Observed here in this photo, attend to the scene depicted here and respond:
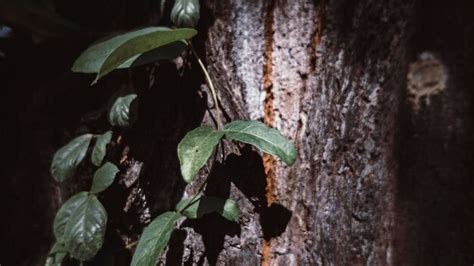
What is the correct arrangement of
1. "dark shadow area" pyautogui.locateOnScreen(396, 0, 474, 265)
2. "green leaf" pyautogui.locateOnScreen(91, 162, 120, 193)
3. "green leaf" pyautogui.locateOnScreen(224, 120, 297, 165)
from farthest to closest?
"green leaf" pyautogui.locateOnScreen(91, 162, 120, 193)
"green leaf" pyautogui.locateOnScreen(224, 120, 297, 165)
"dark shadow area" pyautogui.locateOnScreen(396, 0, 474, 265)

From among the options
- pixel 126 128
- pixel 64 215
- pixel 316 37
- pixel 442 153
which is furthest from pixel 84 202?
pixel 442 153

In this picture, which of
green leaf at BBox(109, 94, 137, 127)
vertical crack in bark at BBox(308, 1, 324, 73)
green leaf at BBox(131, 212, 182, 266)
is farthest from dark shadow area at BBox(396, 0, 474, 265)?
green leaf at BBox(109, 94, 137, 127)

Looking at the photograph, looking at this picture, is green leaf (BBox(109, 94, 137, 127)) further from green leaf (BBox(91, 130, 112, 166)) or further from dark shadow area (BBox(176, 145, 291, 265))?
dark shadow area (BBox(176, 145, 291, 265))

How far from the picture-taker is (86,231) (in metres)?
0.83

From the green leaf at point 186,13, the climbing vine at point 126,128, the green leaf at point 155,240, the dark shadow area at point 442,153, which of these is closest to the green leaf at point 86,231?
the climbing vine at point 126,128

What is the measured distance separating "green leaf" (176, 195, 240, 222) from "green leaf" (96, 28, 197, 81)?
26 centimetres

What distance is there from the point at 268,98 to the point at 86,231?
1.42ft

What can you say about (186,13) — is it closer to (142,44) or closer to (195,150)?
(142,44)

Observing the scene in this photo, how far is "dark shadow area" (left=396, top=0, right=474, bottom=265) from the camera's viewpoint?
0.53m

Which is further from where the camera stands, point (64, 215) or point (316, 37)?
point (64, 215)

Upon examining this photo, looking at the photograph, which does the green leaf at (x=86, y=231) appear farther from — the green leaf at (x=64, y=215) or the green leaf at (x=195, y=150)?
the green leaf at (x=195, y=150)

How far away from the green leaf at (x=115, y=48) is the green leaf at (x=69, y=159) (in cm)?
18

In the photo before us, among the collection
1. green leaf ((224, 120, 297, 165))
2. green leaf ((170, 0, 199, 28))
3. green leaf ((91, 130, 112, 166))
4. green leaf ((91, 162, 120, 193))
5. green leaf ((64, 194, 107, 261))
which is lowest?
green leaf ((64, 194, 107, 261))

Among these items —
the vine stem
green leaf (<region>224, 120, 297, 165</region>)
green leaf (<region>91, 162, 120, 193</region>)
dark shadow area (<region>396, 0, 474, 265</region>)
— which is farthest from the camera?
green leaf (<region>91, 162, 120, 193</region>)
